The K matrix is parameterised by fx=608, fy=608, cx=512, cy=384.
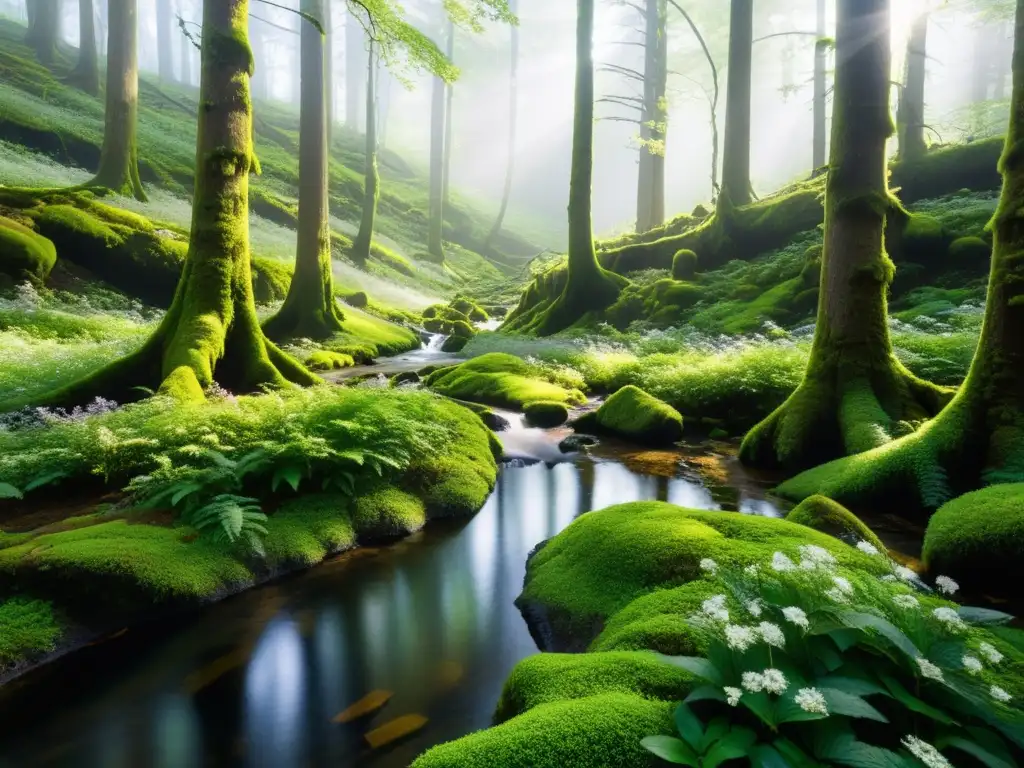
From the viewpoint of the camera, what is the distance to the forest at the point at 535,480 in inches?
101

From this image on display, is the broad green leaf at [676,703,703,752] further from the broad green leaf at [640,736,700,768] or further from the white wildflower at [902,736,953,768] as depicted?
the white wildflower at [902,736,953,768]

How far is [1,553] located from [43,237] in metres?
13.4

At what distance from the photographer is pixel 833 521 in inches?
195

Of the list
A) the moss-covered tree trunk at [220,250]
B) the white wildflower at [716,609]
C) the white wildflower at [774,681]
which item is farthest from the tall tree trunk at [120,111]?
the white wildflower at [774,681]

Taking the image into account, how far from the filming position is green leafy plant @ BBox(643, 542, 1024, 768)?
6.93 feet

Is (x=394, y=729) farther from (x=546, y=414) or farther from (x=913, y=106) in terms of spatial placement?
(x=913, y=106)

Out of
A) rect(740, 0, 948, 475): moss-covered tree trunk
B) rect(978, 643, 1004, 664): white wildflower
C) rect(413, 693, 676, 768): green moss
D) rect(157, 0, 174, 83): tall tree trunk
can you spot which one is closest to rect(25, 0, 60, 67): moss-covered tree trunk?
rect(157, 0, 174, 83): tall tree trunk

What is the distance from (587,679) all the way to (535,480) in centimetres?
508

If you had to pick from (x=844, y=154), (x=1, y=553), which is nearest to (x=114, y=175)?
(x=1, y=553)

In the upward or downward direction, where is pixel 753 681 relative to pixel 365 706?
upward

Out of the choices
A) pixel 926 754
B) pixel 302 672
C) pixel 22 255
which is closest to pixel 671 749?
pixel 926 754

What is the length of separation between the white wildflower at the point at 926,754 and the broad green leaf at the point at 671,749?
0.70 metres

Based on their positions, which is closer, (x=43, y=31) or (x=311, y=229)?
(x=311, y=229)

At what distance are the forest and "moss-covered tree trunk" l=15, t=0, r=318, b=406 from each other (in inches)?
1.9
